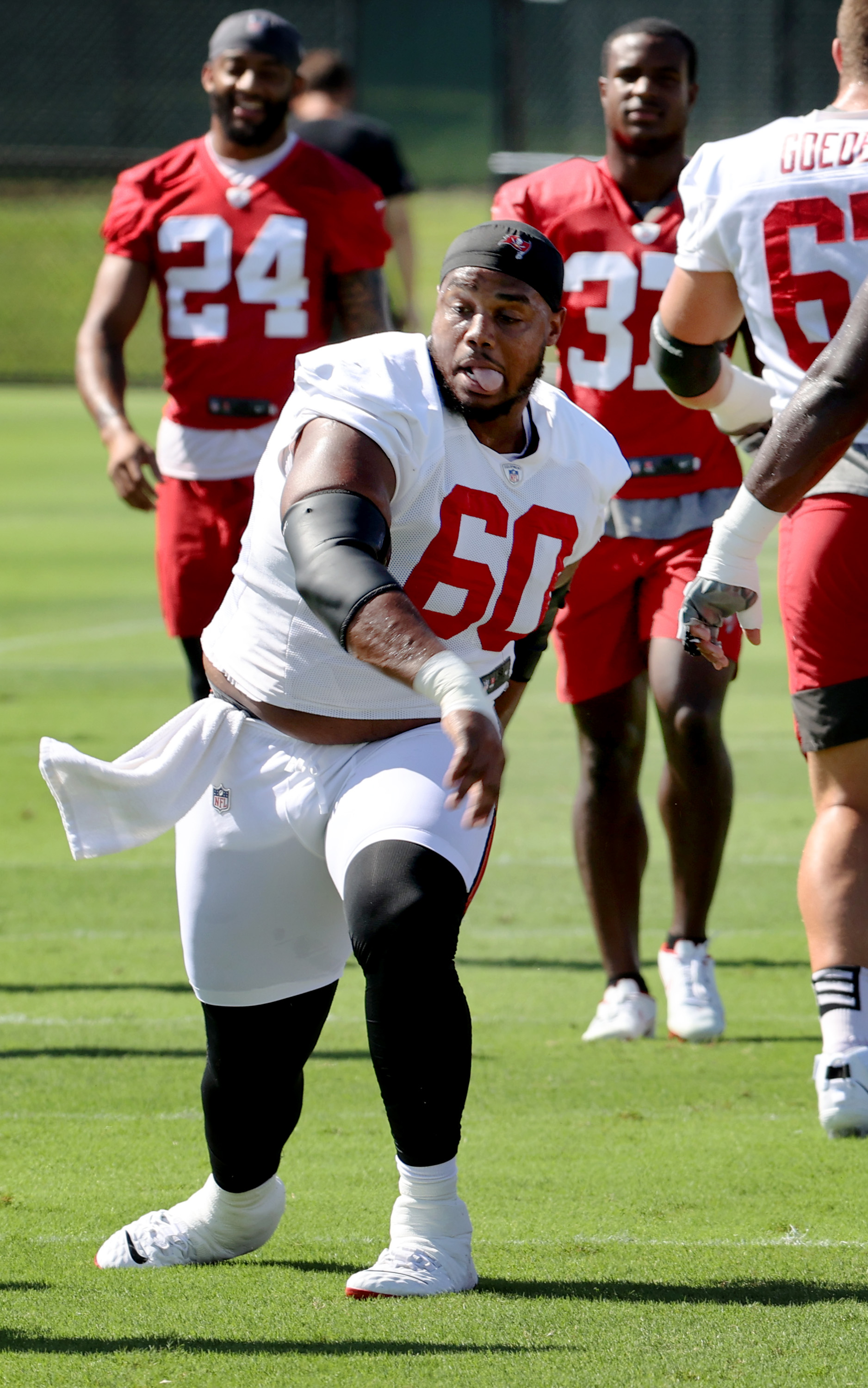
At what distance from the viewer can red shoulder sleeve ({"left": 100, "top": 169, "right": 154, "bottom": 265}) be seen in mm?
6137

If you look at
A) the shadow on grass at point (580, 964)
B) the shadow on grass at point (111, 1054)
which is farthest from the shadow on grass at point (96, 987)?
the shadow on grass at point (580, 964)

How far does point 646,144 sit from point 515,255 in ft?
7.31

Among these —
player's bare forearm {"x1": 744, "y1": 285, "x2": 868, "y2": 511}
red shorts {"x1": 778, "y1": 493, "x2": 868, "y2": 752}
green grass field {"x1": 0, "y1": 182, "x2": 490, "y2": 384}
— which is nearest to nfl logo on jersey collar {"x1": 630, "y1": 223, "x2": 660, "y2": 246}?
red shorts {"x1": 778, "y1": 493, "x2": 868, "y2": 752}

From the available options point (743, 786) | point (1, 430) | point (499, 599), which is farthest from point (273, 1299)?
point (1, 430)

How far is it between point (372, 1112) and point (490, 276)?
205 cm

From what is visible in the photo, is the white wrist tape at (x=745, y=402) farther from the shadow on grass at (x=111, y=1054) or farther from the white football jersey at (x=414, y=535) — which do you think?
the shadow on grass at (x=111, y=1054)

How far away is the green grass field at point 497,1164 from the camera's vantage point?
302cm

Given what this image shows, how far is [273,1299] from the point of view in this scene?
129 inches

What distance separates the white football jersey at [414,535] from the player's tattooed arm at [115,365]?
237 cm

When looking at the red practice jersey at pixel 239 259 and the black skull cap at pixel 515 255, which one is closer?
the black skull cap at pixel 515 255

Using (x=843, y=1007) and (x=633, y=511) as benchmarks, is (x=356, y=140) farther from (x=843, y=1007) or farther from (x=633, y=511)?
(x=843, y=1007)

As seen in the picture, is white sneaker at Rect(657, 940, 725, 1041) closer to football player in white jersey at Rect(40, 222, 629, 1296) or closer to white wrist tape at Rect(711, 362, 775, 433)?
white wrist tape at Rect(711, 362, 775, 433)

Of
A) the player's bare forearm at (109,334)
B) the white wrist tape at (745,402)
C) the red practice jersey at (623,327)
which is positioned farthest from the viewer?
the player's bare forearm at (109,334)

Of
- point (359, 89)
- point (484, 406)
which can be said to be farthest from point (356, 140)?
point (359, 89)
